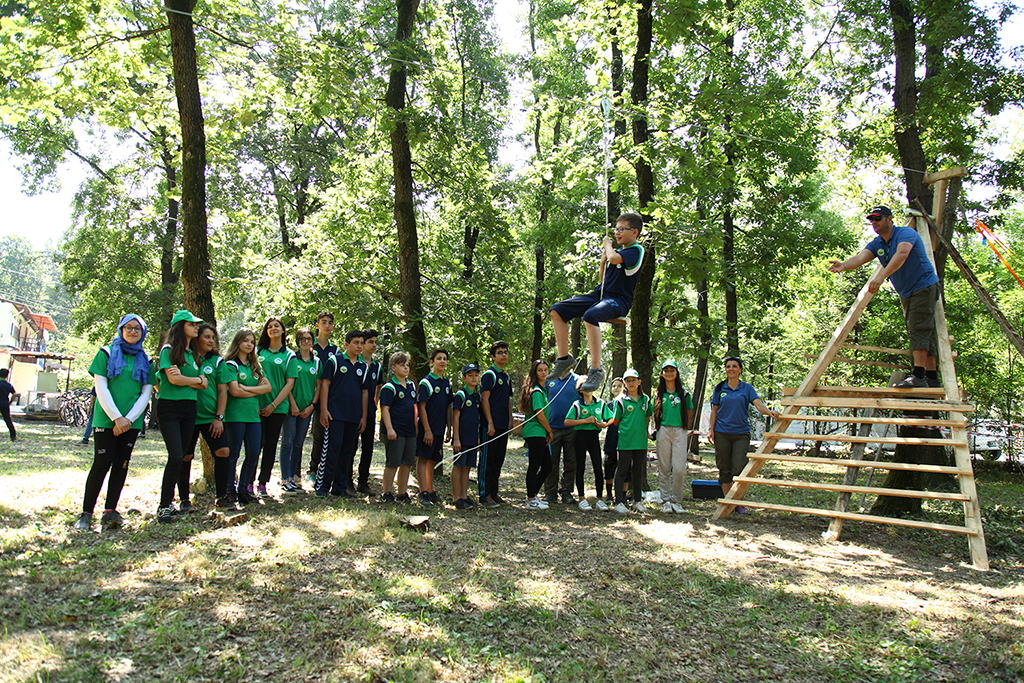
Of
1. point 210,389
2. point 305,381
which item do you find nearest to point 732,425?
point 305,381

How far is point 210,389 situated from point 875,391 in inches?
268

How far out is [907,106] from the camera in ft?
26.9

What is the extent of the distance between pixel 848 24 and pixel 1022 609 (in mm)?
9700

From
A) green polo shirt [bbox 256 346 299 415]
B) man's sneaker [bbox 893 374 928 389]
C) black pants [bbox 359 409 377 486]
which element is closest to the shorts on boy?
black pants [bbox 359 409 377 486]

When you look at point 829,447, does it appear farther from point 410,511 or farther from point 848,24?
point 410,511

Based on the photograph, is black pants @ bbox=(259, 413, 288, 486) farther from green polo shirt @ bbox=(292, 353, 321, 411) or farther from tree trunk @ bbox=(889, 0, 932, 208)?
tree trunk @ bbox=(889, 0, 932, 208)

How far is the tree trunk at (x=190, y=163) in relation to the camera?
7.57m

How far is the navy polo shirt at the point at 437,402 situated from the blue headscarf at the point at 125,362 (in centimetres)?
302

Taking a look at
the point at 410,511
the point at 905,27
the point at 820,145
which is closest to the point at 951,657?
the point at 410,511

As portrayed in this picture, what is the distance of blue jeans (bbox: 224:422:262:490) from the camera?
633cm

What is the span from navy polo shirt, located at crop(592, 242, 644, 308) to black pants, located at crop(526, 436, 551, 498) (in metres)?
2.71

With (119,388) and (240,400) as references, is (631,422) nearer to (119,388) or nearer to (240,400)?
Answer: (240,400)

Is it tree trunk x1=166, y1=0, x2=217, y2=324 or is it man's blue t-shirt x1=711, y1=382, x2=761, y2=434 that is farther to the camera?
man's blue t-shirt x1=711, y1=382, x2=761, y2=434

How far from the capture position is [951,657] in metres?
3.71
